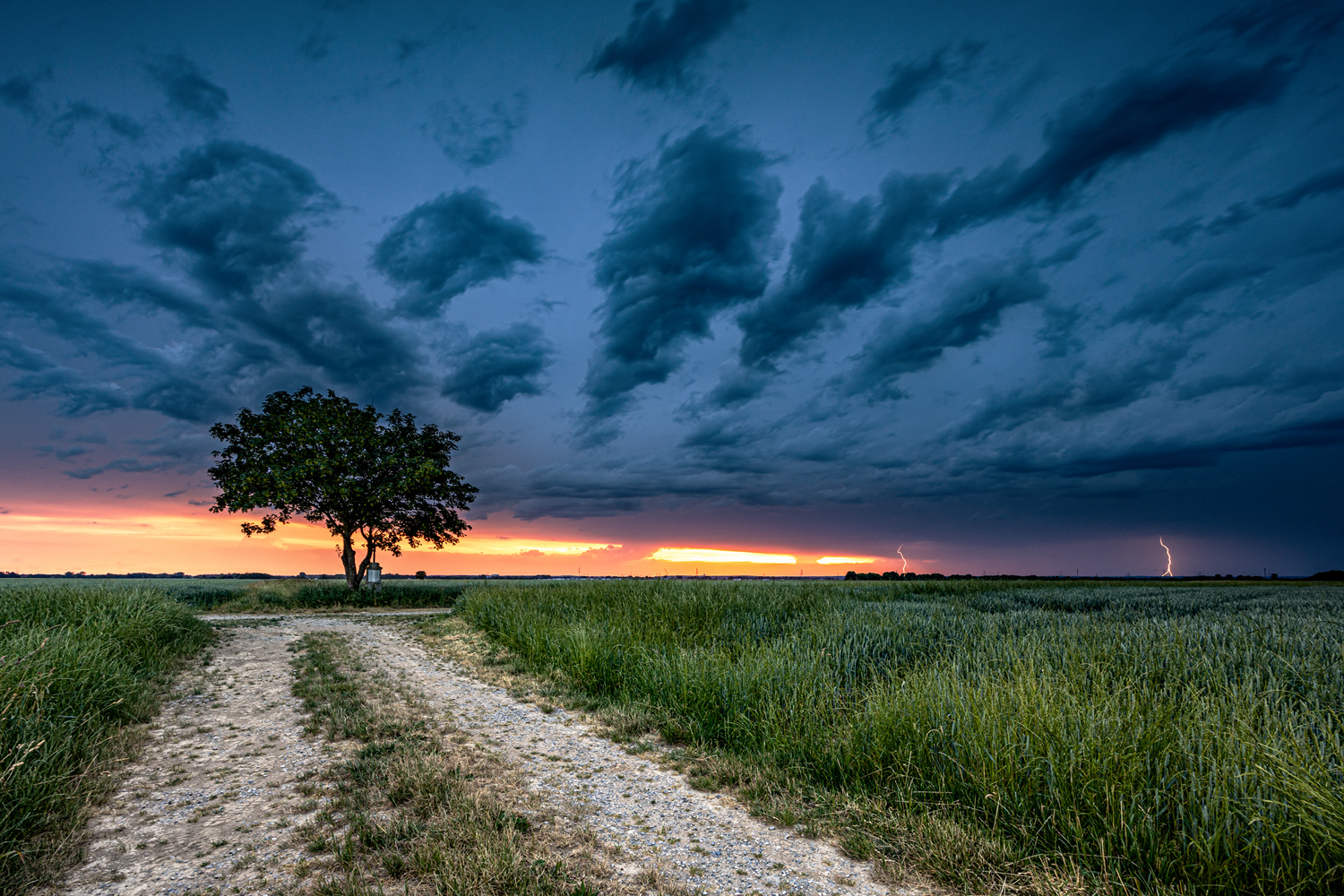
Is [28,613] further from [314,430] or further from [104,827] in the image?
[314,430]

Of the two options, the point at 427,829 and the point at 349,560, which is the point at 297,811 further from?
the point at 349,560

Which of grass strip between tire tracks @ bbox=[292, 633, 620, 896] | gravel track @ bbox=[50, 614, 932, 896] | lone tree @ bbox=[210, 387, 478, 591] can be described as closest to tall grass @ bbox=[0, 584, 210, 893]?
gravel track @ bbox=[50, 614, 932, 896]

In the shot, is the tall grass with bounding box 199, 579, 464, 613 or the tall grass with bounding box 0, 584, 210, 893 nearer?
the tall grass with bounding box 0, 584, 210, 893

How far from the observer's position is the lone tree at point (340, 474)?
26.2 meters

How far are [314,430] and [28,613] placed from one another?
18.0 meters

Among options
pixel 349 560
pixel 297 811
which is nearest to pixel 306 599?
pixel 349 560

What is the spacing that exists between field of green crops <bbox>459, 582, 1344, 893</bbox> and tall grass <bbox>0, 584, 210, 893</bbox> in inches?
238

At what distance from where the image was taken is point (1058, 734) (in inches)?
196

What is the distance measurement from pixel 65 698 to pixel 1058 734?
11.5 m

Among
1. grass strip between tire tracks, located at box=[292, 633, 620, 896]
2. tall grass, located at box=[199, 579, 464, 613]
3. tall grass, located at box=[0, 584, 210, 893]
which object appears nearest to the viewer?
grass strip between tire tracks, located at box=[292, 633, 620, 896]

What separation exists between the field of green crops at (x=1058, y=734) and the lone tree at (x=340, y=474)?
71.4 feet

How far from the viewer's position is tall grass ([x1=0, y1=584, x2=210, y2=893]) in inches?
173

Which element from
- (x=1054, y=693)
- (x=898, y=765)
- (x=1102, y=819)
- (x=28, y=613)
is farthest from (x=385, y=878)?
(x=28, y=613)

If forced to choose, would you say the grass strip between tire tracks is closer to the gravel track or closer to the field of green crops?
the gravel track
